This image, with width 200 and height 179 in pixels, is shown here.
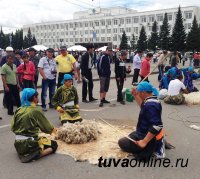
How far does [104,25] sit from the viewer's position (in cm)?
11481

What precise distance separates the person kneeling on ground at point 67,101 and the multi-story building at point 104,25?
85.4 metres

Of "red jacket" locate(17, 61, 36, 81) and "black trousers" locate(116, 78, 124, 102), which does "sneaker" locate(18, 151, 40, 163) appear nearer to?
"red jacket" locate(17, 61, 36, 81)

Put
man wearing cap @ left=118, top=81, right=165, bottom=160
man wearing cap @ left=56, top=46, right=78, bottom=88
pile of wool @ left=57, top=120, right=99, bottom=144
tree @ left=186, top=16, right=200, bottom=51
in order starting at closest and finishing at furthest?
man wearing cap @ left=118, top=81, right=165, bottom=160, pile of wool @ left=57, top=120, right=99, bottom=144, man wearing cap @ left=56, top=46, right=78, bottom=88, tree @ left=186, top=16, right=200, bottom=51

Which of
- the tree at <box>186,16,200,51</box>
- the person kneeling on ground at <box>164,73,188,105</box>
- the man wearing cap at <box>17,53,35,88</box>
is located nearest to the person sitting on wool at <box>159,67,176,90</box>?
the person kneeling on ground at <box>164,73,188,105</box>

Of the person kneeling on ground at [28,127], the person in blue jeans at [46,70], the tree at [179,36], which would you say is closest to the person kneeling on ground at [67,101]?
the person in blue jeans at [46,70]

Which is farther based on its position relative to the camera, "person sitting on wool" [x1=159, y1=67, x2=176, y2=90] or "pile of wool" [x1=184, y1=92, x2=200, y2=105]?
"person sitting on wool" [x1=159, y1=67, x2=176, y2=90]

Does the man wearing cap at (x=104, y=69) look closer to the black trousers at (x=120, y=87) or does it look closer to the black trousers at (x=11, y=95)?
the black trousers at (x=120, y=87)

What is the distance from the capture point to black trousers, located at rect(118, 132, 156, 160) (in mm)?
5117

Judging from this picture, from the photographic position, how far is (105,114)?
884cm

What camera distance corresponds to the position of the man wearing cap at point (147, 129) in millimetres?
4871

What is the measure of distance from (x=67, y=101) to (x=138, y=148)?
2.88m

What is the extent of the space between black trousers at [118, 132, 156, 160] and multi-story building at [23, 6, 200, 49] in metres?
87.8

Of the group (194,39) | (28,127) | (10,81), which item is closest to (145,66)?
(10,81)

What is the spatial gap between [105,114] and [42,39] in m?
134
